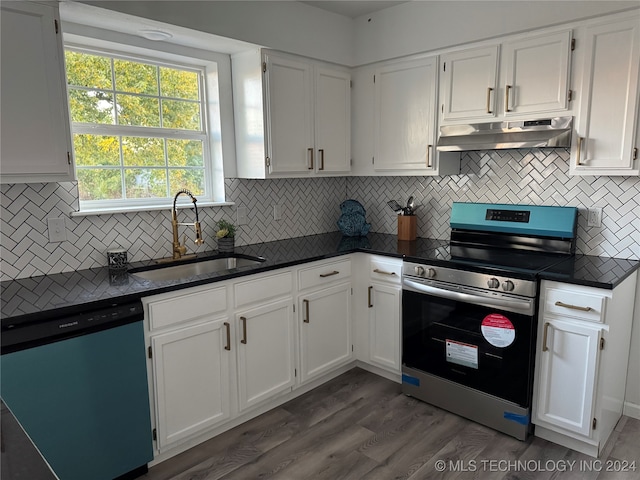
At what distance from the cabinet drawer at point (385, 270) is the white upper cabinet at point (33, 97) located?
1.86 m

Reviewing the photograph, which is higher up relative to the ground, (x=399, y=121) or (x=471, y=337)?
(x=399, y=121)

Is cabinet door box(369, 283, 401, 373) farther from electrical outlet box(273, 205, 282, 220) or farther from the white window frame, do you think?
the white window frame

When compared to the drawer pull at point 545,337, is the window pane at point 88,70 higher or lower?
higher

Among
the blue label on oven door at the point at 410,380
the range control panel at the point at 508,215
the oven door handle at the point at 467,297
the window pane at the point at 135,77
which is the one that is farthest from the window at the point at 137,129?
the range control panel at the point at 508,215

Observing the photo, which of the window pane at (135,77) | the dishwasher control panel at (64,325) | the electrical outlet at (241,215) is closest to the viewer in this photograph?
the dishwasher control panel at (64,325)

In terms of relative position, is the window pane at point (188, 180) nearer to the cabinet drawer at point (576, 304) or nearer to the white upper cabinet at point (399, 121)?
the white upper cabinet at point (399, 121)

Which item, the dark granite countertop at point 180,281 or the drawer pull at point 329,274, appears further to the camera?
the drawer pull at point 329,274

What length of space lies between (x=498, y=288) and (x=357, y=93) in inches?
71.4

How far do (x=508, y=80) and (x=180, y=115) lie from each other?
2.02 meters

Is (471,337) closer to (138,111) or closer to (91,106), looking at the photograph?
(138,111)

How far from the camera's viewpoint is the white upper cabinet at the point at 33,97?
1918mm

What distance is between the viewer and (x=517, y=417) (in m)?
2.41

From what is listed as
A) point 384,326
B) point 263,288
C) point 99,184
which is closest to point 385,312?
point 384,326

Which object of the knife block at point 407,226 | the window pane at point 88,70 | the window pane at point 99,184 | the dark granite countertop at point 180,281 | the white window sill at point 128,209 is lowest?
the dark granite countertop at point 180,281
